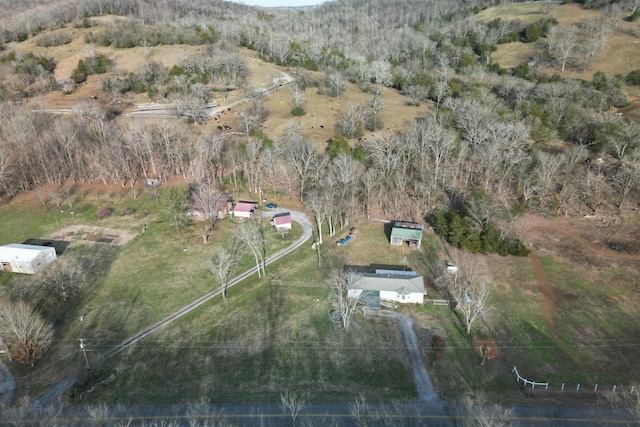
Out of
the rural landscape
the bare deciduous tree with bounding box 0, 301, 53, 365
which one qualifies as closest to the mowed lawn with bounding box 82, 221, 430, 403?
the rural landscape

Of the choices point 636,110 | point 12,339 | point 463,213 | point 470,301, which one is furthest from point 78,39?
point 636,110

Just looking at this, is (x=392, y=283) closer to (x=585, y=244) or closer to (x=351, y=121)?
(x=585, y=244)

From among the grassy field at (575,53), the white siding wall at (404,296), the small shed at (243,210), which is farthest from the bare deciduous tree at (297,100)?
the grassy field at (575,53)

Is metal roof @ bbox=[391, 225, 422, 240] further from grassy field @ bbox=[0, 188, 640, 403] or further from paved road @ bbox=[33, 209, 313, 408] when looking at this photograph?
paved road @ bbox=[33, 209, 313, 408]

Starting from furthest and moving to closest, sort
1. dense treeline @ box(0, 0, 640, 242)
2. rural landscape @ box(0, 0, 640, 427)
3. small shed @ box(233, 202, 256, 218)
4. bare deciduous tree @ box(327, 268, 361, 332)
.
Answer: small shed @ box(233, 202, 256, 218) → dense treeline @ box(0, 0, 640, 242) → bare deciduous tree @ box(327, 268, 361, 332) → rural landscape @ box(0, 0, 640, 427)

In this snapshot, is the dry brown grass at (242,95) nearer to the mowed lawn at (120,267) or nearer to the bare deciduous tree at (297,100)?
the bare deciduous tree at (297,100)

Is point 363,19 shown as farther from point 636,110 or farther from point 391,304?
point 391,304

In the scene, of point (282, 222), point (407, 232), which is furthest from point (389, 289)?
point (282, 222)
